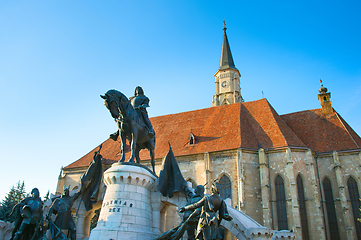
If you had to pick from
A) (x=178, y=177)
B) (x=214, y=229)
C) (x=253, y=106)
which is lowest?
(x=214, y=229)

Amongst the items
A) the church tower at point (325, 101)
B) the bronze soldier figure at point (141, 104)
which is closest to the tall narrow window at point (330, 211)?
the church tower at point (325, 101)

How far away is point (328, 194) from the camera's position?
22000 millimetres

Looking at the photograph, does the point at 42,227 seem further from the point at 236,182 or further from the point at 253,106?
the point at 253,106

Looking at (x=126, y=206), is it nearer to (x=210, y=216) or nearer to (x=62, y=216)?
(x=62, y=216)

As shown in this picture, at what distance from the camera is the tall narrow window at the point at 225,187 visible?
2191 cm

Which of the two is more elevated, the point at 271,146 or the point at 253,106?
the point at 253,106

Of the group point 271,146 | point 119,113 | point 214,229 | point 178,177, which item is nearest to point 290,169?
point 271,146

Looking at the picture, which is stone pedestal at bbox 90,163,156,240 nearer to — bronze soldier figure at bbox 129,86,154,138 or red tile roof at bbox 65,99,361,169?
bronze soldier figure at bbox 129,86,154,138

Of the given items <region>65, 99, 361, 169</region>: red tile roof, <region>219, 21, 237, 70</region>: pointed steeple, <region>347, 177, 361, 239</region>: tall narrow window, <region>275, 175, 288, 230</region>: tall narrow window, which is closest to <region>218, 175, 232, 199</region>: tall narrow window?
<region>65, 99, 361, 169</region>: red tile roof

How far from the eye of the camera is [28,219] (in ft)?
24.3

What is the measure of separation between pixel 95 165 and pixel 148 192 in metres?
2.75

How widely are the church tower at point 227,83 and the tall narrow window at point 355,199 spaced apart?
Answer: 66.3 feet

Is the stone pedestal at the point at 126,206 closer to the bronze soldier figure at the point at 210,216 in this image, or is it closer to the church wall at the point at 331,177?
the bronze soldier figure at the point at 210,216

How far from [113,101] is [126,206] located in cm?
320
